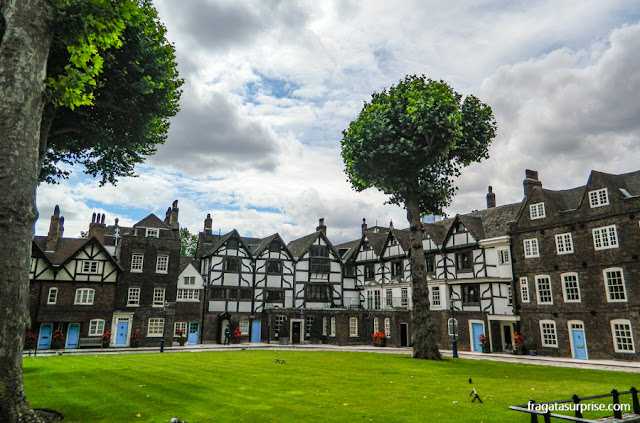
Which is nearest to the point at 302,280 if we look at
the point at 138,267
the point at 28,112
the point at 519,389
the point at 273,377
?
the point at 138,267

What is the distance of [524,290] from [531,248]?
3.32 metres

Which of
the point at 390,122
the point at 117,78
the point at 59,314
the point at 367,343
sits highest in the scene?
the point at 390,122

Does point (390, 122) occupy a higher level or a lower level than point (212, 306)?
higher

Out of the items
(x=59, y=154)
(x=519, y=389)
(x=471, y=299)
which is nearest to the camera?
(x=519, y=389)

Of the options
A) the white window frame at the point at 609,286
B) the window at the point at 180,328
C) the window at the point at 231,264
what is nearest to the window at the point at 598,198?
the white window frame at the point at 609,286

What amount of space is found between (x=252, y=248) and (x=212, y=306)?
9.49m

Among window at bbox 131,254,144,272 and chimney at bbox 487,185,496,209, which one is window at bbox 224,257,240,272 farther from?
chimney at bbox 487,185,496,209

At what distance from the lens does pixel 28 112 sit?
848cm

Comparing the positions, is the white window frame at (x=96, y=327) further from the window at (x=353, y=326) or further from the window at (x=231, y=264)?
the window at (x=353, y=326)

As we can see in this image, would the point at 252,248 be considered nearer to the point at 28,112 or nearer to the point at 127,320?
the point at 127,320

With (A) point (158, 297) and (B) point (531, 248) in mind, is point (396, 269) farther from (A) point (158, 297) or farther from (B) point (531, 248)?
(A) point (158, 297)

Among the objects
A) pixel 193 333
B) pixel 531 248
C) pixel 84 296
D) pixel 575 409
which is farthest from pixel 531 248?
pixel 84 296

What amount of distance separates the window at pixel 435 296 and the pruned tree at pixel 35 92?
29889 millimetres

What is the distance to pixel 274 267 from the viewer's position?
4453 centimetres
